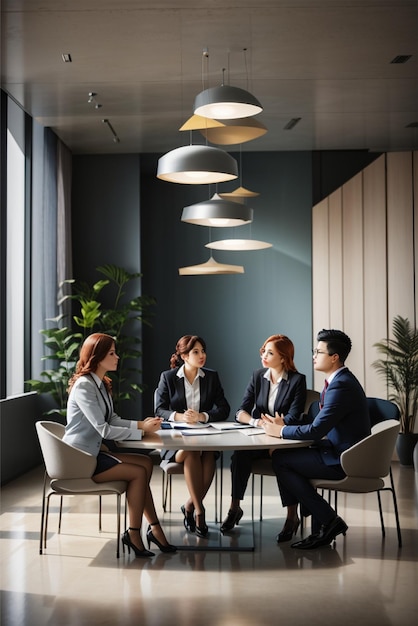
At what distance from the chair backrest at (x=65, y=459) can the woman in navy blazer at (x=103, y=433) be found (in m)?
0.08

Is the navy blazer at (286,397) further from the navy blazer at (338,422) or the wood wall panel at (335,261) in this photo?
the wood wall panel at (335,261)

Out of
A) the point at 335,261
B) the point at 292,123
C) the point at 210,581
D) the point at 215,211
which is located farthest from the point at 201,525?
the point at 292,123

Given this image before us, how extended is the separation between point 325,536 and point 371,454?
69 cm

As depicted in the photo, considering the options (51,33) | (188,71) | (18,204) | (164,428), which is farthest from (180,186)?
(164,428)

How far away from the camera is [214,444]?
507 centimetres

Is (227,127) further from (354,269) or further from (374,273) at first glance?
(354,269)

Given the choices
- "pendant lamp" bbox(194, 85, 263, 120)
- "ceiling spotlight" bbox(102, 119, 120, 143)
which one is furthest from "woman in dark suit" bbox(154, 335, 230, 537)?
"ceiling spotlight" bbox(102, 119, 120, 143)

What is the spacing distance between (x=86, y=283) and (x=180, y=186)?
6.17ft

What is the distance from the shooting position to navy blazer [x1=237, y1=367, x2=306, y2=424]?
6.04 m

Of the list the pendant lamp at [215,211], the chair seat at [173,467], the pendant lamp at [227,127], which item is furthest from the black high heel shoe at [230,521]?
the pendant lamp at [227,127]

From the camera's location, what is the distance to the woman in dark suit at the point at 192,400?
19.9ft

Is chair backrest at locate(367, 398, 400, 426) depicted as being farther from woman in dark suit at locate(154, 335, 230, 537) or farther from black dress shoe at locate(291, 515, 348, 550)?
woman in dark suit at locate(154, 335, 230, 537)

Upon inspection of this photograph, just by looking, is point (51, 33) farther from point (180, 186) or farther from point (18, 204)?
point (180, 186)

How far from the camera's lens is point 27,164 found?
936cm
